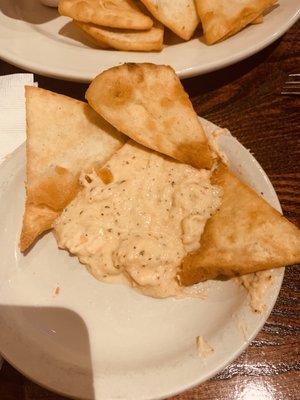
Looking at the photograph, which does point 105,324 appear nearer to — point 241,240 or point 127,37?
point 241,240

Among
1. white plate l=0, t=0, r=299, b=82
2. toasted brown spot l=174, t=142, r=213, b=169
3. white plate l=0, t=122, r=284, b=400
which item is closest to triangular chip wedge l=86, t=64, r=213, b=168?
toasted brown spot l=174, t=142, r=213, b=169

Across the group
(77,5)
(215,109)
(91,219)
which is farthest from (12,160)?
(215,109)

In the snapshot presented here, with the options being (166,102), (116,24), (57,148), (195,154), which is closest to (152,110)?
(166,102)

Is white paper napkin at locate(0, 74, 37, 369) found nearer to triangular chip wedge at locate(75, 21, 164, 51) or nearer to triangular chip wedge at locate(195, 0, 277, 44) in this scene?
triangular chip wedge at locate(75, 21, 164, 51)

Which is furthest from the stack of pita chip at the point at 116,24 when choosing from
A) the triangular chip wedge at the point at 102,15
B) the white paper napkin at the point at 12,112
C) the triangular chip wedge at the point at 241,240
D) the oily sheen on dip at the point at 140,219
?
the triangular chip wedge at the point at 241,240

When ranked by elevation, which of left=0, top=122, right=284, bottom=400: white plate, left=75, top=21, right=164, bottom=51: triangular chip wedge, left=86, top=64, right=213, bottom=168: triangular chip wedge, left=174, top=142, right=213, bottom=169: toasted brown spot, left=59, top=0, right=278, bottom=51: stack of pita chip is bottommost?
left=0, top=122, right=284, bottom=400: white plate

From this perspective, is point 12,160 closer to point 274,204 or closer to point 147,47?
point 147,47

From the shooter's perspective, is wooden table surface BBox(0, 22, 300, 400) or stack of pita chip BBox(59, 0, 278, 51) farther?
stack of pita chip BBox(59, 0, 278, 51)
